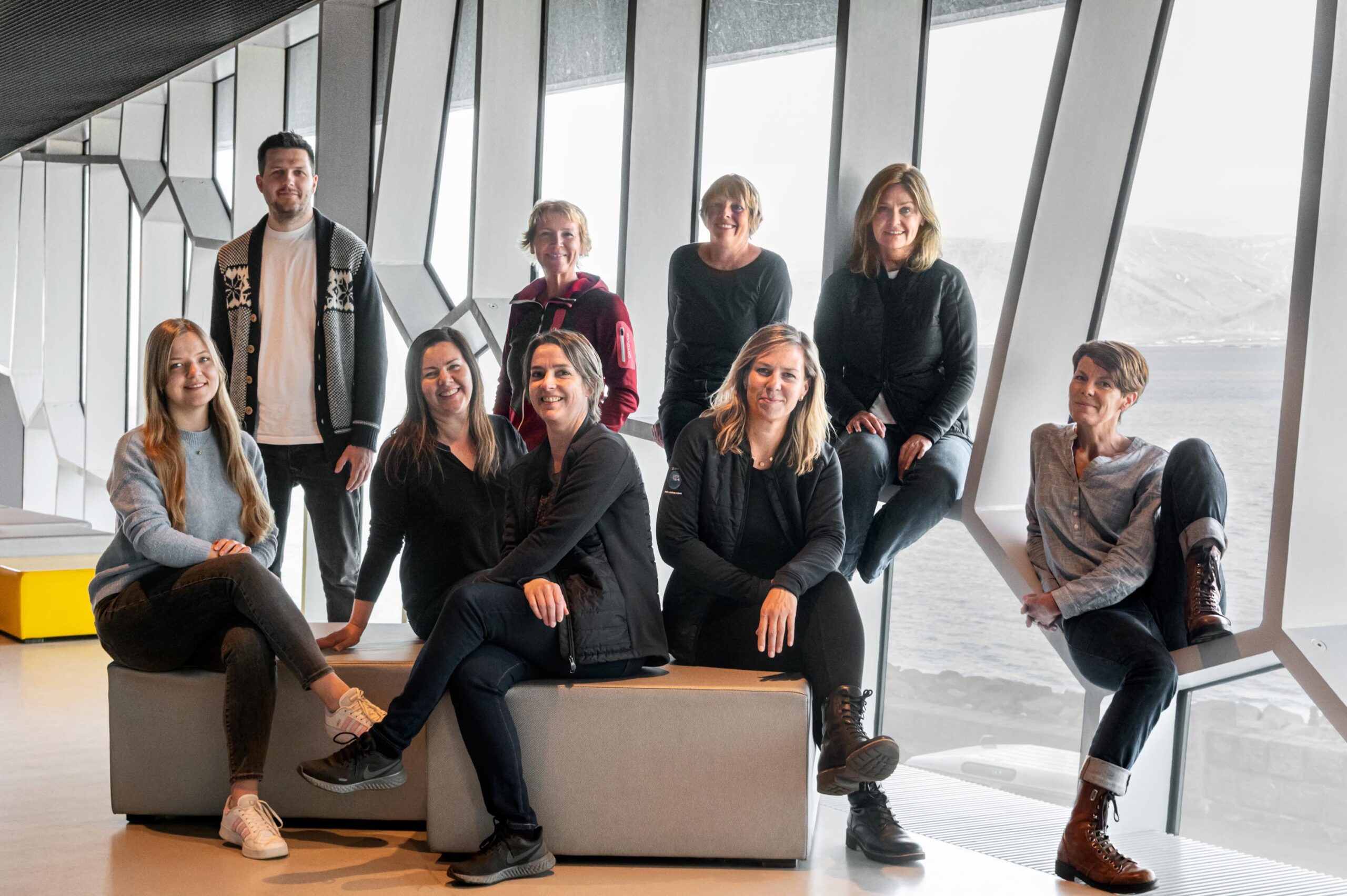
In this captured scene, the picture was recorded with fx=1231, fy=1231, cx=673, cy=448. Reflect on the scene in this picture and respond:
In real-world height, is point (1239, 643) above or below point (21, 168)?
below

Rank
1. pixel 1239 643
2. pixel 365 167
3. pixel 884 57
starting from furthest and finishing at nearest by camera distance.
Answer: pixel 365 167 → pixel 884 57 → pixel 1239 643

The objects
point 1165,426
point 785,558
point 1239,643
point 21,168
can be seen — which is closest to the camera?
point 1239,643

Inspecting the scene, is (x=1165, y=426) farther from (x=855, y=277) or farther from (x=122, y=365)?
(x=122, y=365)

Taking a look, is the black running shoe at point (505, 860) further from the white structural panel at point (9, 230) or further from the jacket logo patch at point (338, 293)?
the white structural panel at point (9, 230)

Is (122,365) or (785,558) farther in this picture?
(122,365)

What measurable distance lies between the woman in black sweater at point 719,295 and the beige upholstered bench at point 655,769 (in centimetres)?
102

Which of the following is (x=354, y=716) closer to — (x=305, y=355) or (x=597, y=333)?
(x=305, y=355)

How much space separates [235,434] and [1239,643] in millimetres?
2565

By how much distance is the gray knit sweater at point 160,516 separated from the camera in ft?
9.98

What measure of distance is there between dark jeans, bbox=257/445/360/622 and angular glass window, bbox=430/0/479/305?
7.82 feet

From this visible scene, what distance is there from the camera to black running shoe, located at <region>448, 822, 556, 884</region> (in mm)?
2711

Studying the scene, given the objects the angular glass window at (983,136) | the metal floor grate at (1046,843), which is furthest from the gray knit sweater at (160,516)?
the angular glass window at (983,136)

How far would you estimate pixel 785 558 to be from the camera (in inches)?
124

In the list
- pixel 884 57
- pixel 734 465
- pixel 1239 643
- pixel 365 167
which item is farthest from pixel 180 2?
pixel 1239 643
